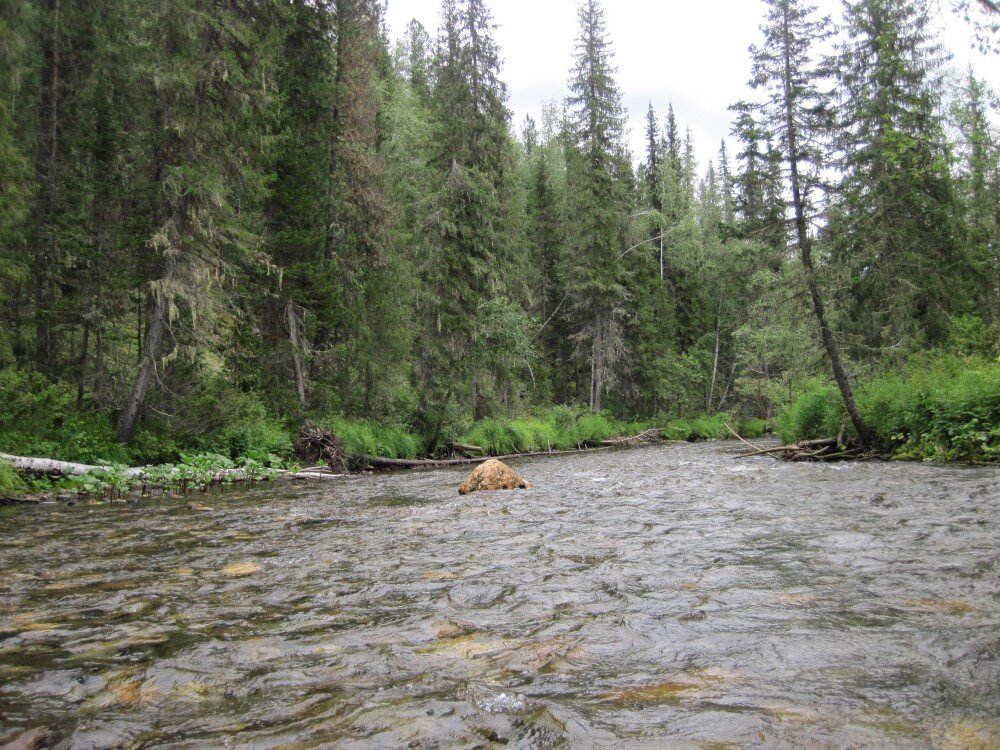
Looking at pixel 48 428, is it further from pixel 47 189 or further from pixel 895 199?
pixel 895 199

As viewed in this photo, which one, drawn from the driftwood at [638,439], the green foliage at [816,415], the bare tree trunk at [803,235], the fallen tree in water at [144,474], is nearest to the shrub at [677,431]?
the driftwood at [638,439]

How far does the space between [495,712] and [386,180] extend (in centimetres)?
2084

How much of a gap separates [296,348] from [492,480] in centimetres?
917

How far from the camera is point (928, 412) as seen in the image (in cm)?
1477

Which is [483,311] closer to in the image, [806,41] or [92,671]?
[806,41]

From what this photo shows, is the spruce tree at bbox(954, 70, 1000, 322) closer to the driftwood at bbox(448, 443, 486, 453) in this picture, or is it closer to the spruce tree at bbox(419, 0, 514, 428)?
the spruce tree at bbox(419, 0, 514, 428)

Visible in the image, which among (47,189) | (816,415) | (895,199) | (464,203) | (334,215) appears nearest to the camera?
(47,189)

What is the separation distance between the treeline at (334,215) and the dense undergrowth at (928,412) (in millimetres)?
1282

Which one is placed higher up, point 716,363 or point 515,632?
point 716,363

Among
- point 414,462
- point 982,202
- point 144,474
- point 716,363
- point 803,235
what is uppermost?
A: point 982,202

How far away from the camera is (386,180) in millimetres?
21469

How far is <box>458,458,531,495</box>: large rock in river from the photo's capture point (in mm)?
11242

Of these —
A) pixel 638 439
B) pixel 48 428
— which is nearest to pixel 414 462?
pixel 48 428

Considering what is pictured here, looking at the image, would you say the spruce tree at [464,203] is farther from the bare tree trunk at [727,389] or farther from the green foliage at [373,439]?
the bare tree trunk at [727,389]
